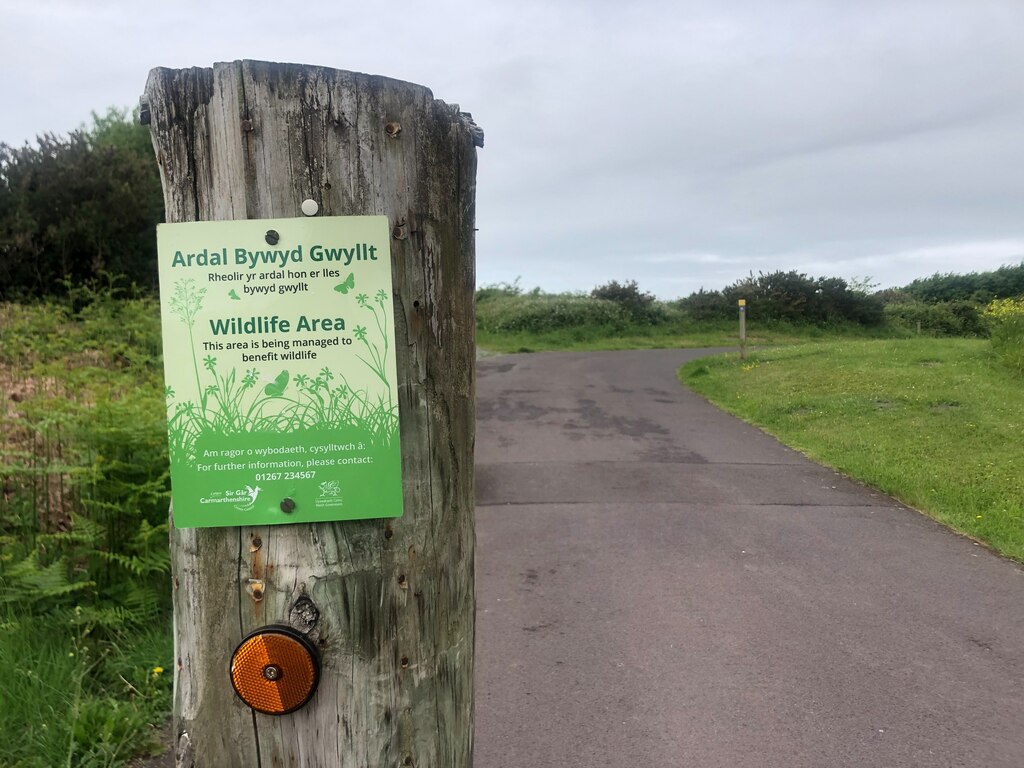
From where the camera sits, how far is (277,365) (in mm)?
1646

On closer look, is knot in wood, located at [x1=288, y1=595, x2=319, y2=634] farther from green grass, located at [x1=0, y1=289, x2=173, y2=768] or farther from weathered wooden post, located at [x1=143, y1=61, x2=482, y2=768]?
green grass, located at [x1=0, y1=289, x2=173, y2=768]

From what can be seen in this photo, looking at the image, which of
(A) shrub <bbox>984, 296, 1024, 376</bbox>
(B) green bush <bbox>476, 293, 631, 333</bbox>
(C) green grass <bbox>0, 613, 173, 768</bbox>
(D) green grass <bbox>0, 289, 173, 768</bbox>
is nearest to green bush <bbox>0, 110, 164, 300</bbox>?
(D) green grass <bbox>0, 289, 173, 768</bbox>

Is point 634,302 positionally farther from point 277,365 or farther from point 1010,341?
point 277,365

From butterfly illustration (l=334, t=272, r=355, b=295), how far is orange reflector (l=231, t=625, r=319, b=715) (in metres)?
0.71

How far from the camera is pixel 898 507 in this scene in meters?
7.93

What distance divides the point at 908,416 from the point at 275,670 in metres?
12.2

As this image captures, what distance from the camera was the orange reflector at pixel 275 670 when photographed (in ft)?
5.46

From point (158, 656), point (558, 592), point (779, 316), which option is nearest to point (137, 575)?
point (158, 656)

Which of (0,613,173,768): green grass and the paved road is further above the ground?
(0,613,173,768): green grass

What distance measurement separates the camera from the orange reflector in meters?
1.67

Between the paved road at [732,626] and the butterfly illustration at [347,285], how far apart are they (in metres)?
2.70

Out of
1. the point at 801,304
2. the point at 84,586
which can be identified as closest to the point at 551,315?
the point at 801,304

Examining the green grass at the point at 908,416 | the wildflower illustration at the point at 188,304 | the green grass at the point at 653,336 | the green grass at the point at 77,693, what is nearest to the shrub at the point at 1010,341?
the green grass at the point at 908,416

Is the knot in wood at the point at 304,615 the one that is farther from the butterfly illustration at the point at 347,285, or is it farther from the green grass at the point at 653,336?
the green grass at the point at 653,336
